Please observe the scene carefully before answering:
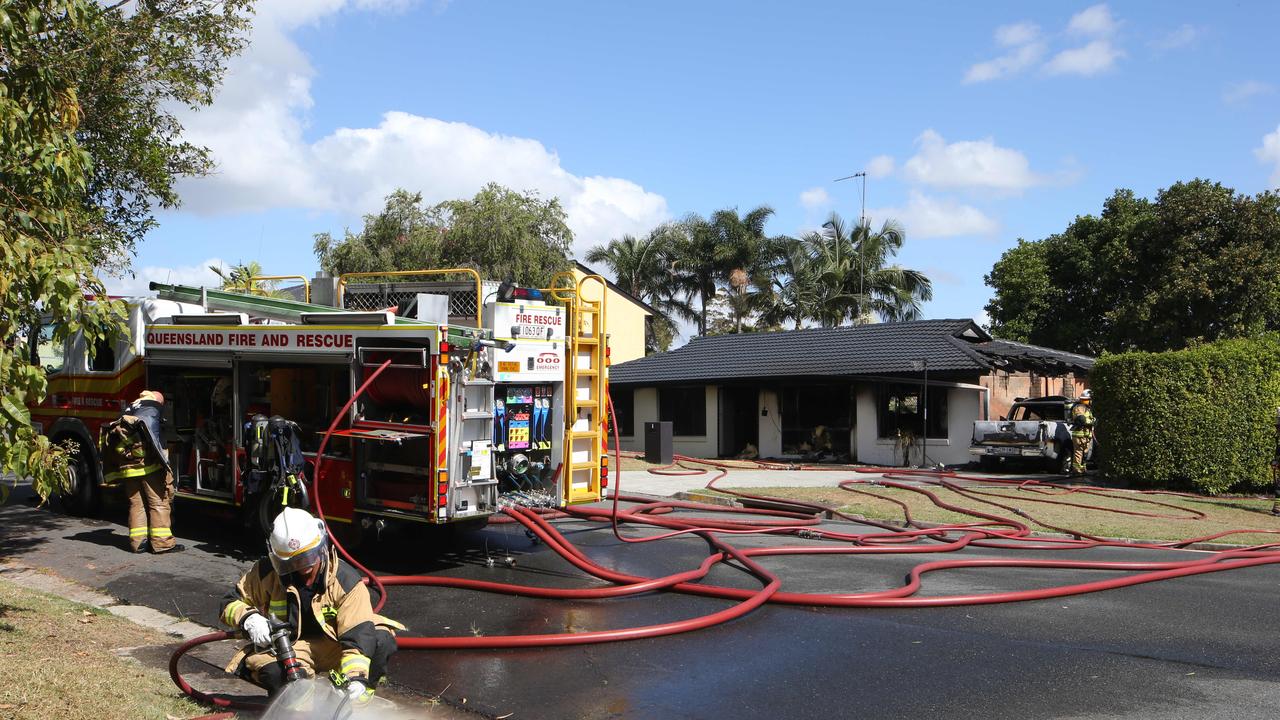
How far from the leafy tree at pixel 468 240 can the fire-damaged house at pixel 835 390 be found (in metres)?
9.49

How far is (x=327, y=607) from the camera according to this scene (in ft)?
14.4

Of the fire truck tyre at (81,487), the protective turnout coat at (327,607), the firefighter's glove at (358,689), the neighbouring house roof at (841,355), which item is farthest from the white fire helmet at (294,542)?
the neighbouring house roof at (841,355)

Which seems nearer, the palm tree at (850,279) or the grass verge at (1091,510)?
the grass verge at (1091,510)

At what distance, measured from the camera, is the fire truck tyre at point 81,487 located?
11680 millimetres

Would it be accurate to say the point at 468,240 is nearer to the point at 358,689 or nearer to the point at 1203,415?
the point at 1203,415

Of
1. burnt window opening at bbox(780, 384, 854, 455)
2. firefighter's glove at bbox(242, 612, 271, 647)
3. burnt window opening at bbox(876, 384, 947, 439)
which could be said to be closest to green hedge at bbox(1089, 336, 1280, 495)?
burnt window opening at bbox(876, 384, 947, 439)

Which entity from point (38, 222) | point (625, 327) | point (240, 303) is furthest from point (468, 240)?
point (38, 222)

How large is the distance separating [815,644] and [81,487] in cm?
964

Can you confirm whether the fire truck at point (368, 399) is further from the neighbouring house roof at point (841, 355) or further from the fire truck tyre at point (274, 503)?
the neighbouring house roof at point (841, 355)

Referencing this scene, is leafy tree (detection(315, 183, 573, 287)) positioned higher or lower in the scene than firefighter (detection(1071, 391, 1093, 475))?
higher

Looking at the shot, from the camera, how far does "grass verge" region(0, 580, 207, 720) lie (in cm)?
475

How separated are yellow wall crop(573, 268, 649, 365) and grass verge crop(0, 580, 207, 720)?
3059cm

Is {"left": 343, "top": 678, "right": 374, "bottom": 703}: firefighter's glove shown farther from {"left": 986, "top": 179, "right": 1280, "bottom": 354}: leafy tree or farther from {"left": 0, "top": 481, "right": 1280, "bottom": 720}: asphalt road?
{"left": 986, "top": 179, "right": 1280, "bottom": 354}: leafy tree

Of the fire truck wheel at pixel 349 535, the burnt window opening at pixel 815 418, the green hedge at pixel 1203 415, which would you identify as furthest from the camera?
the burnt window opening at pixel 815 418
